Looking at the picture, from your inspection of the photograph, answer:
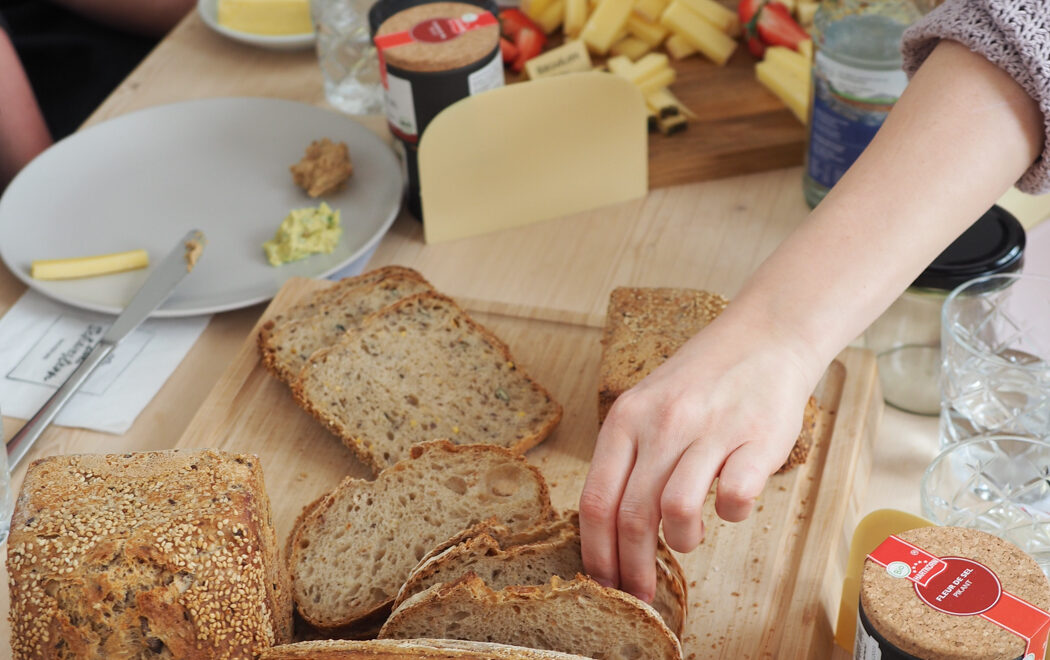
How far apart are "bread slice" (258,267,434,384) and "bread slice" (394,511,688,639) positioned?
1.54 feet

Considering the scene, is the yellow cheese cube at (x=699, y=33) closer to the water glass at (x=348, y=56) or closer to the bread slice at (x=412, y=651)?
the water glass at (x=348, y=56)

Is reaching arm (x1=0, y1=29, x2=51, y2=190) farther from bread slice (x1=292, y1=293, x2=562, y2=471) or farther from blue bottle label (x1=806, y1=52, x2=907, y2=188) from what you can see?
blue bottle label (x1=806, y1=52, x2=907, y2=188)

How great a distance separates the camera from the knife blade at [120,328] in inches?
56.4

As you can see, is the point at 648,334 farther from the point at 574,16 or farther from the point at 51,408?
the point at 574,16

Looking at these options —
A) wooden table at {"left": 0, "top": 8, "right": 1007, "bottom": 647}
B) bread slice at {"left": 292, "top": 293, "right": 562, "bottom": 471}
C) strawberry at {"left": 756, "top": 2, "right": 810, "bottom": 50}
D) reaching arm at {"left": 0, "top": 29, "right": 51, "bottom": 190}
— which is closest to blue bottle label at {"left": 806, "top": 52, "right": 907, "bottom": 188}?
wooden table at {"left": 0, "top": 8, "right": 1007, "bottom": 647}

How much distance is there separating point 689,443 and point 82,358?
1032 millimetres

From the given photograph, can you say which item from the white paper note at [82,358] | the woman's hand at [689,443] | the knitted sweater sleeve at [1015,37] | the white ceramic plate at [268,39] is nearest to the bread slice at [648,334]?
the woman's hand at [689,443]

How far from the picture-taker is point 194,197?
1.89 m

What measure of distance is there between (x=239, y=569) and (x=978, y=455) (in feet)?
2.84

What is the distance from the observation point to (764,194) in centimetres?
189

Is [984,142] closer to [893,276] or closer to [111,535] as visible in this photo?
[893,276]

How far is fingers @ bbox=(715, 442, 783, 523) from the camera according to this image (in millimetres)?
982

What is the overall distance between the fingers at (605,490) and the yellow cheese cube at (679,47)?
128cm

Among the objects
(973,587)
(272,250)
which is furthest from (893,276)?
(272,250)
